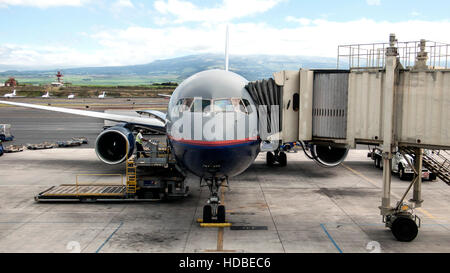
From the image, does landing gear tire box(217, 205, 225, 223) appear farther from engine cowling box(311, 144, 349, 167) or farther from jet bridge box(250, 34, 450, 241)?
engine cowling box(311, 144, 349, 167)

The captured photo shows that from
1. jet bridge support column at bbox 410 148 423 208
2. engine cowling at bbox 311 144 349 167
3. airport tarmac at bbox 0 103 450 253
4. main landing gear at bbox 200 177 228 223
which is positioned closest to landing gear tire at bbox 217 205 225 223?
main landing gear at bbox 200 177 228 223

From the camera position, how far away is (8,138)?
36.6 metres

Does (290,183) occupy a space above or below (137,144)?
below

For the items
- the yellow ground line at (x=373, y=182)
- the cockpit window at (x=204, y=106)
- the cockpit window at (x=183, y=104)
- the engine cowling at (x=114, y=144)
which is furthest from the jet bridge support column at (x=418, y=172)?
the engine cowling at (x=114, y=144)

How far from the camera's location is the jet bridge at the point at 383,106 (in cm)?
1211

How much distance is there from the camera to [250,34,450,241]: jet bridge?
477 inches

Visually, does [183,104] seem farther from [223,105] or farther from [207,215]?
[207,215]

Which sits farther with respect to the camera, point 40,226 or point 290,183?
point 290,183

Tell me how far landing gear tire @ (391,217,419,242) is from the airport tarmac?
25 cm

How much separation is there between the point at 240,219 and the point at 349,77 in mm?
5899

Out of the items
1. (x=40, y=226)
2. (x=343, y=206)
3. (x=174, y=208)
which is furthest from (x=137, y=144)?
(x=343, y=206)

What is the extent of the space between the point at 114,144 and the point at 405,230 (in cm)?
1366
